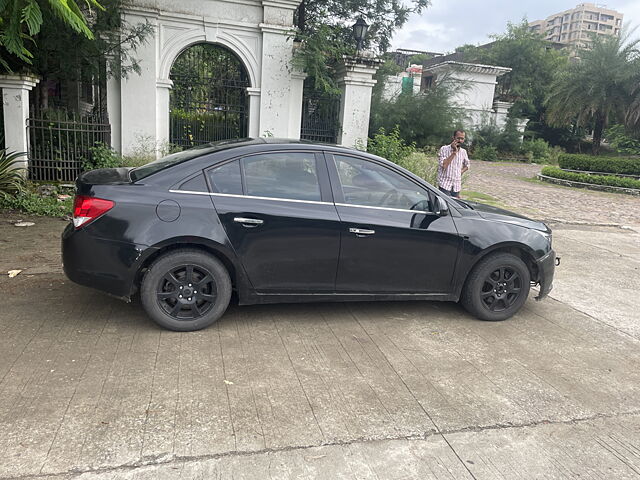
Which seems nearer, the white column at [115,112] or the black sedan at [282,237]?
the black sedan at [282,237]

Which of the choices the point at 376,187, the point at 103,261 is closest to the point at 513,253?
the point at 376,187

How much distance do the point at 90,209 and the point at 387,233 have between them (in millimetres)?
2403

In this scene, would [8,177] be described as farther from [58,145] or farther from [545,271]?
[545,271]

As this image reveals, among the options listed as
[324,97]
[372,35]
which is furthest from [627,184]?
[324,97]

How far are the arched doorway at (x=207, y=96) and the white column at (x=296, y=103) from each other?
37.7 inches

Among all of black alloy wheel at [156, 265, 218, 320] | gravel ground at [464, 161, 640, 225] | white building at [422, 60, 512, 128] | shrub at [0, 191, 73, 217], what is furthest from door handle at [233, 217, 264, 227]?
white building at [422, 60, 512, 128]

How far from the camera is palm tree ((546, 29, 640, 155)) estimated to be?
25.3m

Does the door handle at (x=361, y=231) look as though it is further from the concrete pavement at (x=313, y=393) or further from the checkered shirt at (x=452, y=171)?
the checkered shirt at (x=452, y=171)

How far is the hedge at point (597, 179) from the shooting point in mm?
Answer: 19500

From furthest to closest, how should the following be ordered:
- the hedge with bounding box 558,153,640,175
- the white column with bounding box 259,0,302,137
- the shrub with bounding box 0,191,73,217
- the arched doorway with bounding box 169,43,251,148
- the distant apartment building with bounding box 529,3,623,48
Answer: the distant apartment building with bounding box 529,3,623,48
the hedge with bounding box 558,153,640,175
the arched doorway with bounding box 169,43,251,148
the white column with bounding box 259,0,302,137
the shrub with bounding box 0,191,73,217

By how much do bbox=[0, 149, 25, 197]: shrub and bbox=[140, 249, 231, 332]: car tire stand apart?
5.89 m

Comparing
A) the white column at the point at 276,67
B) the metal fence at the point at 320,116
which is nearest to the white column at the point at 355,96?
the metal fence at the point at 320,116

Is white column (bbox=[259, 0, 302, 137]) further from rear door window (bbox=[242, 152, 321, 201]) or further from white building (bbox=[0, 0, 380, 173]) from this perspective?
rear door window (bbox=[242, 152, 321, 201])

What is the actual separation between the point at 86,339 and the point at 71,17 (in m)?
2.82
